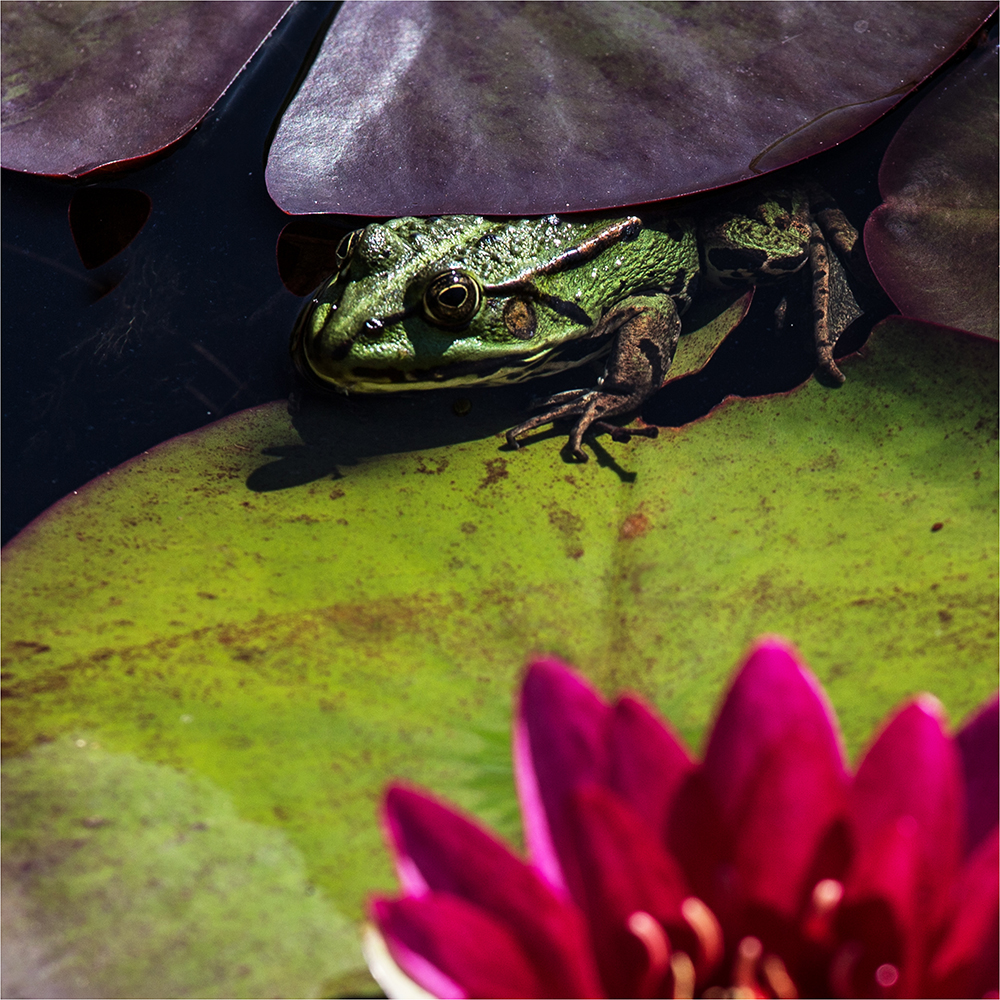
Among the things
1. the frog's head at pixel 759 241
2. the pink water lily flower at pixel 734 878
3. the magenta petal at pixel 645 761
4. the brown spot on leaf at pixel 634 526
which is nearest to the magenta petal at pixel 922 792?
the pink water lily flower at pixel 734 878

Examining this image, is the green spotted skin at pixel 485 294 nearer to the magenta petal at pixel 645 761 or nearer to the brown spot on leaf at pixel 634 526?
the brown spot on leaf at pixel 634 526

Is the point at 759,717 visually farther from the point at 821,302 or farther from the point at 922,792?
the point at 821,302

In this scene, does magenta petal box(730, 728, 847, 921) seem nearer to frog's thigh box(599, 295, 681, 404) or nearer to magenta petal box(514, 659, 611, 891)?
magenta petal box(514, 659, 611, 891)

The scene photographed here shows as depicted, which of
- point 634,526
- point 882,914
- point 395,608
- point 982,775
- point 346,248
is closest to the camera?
point 882,914

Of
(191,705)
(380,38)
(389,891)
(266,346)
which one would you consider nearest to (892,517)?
(389,891)

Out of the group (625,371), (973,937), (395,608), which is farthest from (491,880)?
(625,371)
